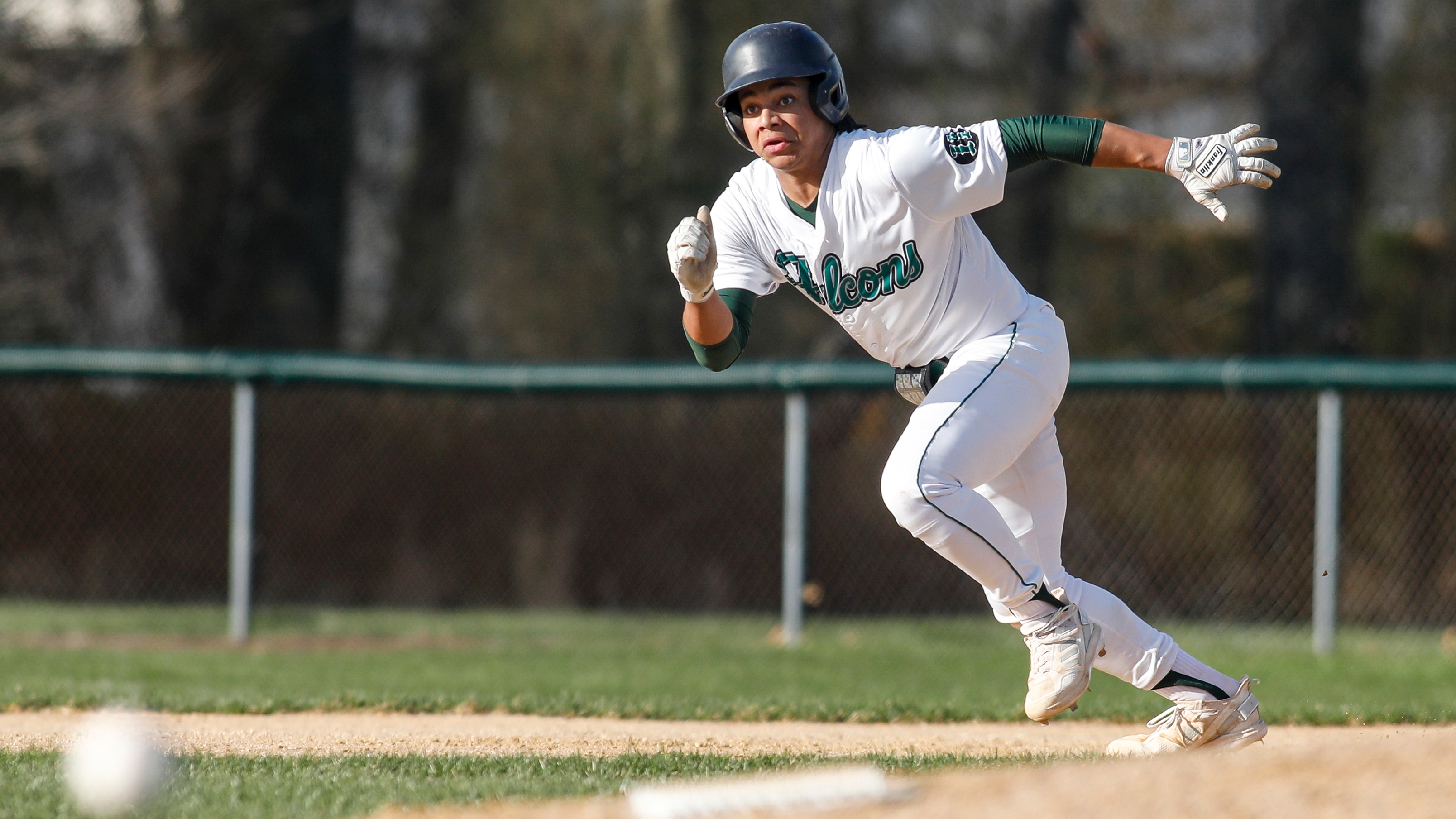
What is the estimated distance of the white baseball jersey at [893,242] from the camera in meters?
4.04

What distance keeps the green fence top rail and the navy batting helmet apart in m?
4.56

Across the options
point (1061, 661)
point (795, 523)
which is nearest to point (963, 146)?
point (1061, 661)

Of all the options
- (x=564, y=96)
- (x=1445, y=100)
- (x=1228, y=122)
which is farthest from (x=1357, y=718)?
(x=564, y=96)

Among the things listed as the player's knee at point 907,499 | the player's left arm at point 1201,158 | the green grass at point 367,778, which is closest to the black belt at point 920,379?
the player's knee at point 907,499

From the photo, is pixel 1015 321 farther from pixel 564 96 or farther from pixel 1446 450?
pixel 564 96

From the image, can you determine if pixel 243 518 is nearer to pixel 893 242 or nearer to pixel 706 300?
pixel 706 300

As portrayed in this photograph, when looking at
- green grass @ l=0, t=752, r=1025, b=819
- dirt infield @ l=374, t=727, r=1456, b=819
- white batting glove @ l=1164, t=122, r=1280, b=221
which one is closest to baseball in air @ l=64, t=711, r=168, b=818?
green grass @ l=0, t=752, r=1025, b=819

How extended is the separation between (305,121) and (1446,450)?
36.6 ft

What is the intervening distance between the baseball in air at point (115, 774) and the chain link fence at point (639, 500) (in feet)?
20.1

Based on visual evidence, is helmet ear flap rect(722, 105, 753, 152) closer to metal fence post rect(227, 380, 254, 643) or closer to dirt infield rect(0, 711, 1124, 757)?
dirt infield rect(0, 711, 1124, 757)

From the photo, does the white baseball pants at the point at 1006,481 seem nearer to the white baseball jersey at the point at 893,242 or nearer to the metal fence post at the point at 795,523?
the white baseball jersey at the point at 893,242

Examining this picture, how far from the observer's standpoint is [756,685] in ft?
23.0

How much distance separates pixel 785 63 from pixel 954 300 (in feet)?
2.75

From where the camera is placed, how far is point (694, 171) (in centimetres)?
1520
